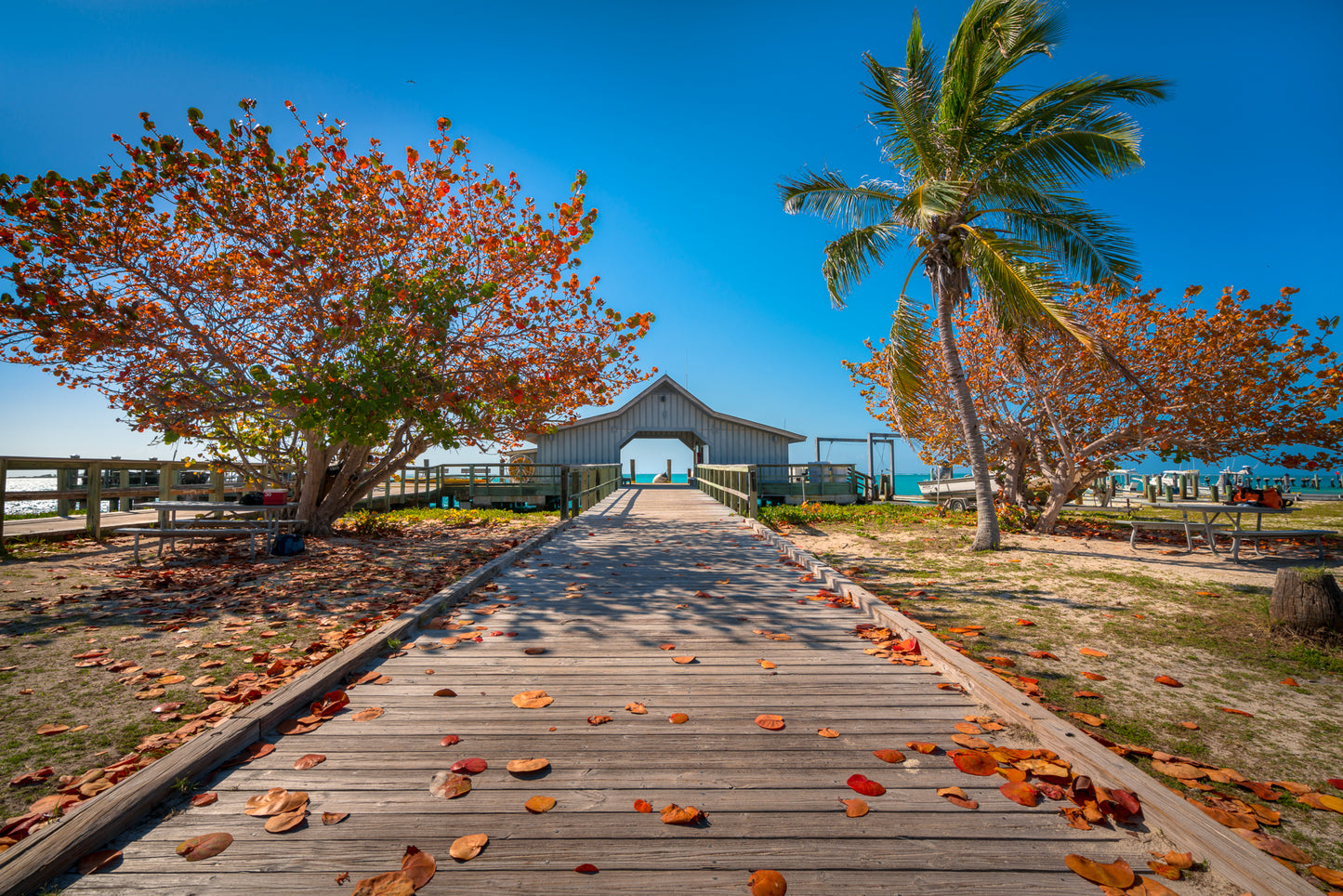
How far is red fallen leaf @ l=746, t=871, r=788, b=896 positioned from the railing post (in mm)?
11859

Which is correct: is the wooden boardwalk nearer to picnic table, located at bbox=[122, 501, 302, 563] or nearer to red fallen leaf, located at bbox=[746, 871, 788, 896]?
red fallen leaf, located at bbox=[746, 871, 788, 896]

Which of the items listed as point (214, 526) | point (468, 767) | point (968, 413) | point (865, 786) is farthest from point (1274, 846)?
point (214, 526)

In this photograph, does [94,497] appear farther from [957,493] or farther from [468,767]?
[957,493]

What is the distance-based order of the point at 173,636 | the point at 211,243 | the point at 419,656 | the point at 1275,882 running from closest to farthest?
the point at 1275,882 → the point at 419,656 → the point at 173,636 → the point at 211,243

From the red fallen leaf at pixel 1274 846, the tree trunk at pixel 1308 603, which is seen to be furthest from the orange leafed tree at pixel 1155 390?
the red fallen leaf at pixel 1274 846

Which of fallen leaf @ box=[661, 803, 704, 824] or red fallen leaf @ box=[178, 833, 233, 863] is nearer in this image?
red fallen leaf @ box=[178, 833, 233, 863]

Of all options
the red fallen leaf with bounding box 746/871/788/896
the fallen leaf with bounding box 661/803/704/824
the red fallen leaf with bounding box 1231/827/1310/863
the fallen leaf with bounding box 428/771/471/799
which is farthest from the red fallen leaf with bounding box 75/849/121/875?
the red fallen leaf with bounding box 1231/827/1310/863

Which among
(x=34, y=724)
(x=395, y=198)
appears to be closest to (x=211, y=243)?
(x=395, y=198)

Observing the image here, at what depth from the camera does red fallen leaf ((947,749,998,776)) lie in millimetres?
2283

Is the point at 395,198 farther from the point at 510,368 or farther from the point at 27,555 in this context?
the point at 27,555

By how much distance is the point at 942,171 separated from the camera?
8.77 meters

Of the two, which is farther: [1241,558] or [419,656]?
[1241,558]

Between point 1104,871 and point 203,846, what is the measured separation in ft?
9.44

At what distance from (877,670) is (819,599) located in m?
1.78
